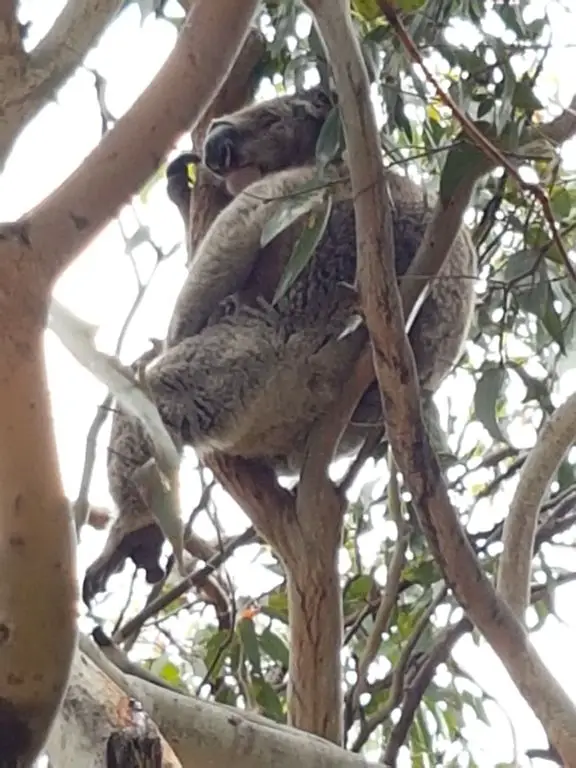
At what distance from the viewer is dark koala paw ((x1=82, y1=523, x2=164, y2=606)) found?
1653mm

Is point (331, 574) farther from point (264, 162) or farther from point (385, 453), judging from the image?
point (264, 162)

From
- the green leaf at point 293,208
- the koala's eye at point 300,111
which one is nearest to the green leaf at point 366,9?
the green leaf at point 293,208

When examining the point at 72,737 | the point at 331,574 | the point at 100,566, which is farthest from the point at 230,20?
the point at 100,566

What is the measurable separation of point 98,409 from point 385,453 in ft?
3.02

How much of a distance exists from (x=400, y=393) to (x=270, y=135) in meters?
1.16

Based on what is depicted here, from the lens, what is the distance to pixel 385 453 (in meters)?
1.78

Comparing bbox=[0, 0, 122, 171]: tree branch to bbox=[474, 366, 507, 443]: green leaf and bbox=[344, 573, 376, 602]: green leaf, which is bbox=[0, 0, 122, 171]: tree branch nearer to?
bbox=[474, 366, 507, 443]: green leaf

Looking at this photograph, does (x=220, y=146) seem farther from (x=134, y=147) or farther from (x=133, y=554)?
(x=134, y=147)

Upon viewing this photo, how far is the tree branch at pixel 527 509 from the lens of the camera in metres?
1.15

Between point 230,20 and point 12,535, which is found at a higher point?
point 230,20

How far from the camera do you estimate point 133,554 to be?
1674mm

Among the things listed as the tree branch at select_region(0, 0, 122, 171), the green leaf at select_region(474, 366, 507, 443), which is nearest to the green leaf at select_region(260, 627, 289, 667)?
the green leaf at select_region(474, 366, 507, 443)

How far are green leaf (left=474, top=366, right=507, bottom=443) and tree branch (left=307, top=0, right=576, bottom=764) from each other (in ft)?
0.90

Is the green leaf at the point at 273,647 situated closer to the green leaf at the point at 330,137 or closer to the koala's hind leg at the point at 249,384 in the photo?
the koala's hind leg at the point at 249,384
